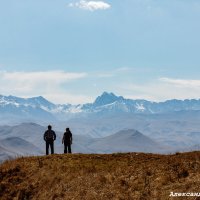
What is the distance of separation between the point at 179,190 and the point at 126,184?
13.2 feet

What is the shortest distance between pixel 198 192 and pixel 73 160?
1363 cm

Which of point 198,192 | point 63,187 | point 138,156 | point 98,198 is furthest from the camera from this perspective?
point 138,156

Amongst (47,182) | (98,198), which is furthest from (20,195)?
(98,198)

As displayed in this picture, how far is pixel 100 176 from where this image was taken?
26984 millimetres

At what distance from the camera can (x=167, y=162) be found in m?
27.7

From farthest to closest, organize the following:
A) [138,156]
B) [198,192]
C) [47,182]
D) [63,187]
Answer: [138,156] → [47,182] → [63,187] → [198,192]

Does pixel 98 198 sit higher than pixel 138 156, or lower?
lower

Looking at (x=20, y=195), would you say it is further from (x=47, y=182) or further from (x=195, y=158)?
(x=195, y=158)

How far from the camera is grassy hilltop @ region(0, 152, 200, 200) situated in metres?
23.6

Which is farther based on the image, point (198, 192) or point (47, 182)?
point (47, 182)

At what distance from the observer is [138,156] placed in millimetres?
31719

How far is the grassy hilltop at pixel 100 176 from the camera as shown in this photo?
23578mm

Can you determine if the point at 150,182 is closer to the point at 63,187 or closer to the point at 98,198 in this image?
the point at 98,198

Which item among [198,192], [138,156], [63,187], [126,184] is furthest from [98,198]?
[138,156]
